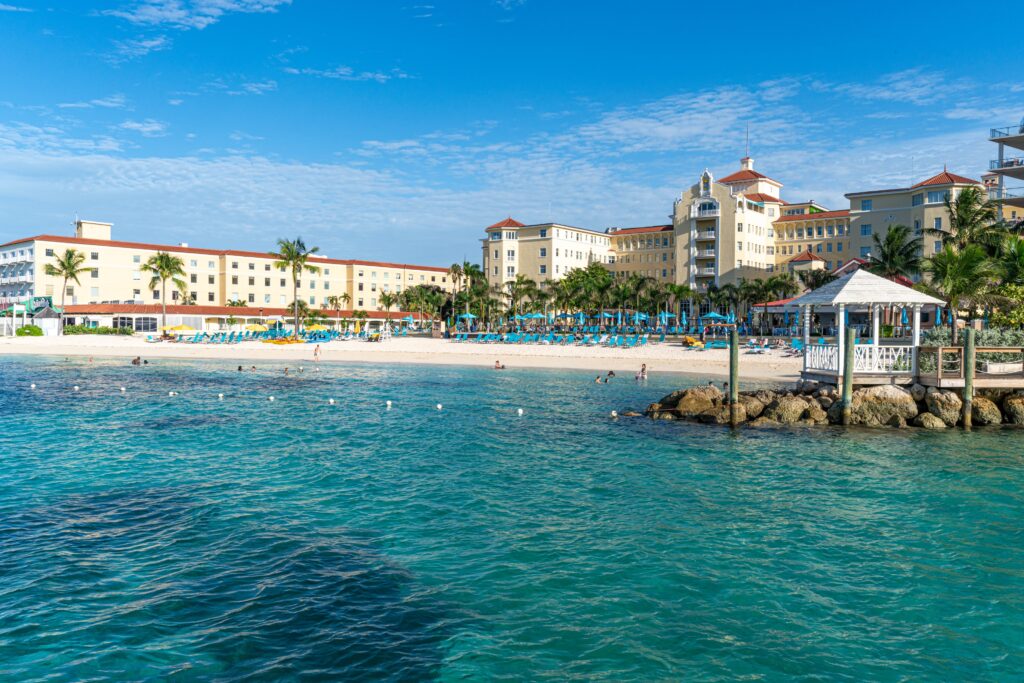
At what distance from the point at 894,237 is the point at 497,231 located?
6454 cm

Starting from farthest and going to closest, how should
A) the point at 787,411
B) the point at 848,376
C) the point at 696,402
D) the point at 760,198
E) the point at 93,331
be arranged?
the point at 760,198
the point at 93,331
the point at 696,402
the point at 787,411
the point at 848,376

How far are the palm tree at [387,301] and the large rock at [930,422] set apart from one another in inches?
3396

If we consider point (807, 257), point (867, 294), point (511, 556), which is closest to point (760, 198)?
point (807, 257)

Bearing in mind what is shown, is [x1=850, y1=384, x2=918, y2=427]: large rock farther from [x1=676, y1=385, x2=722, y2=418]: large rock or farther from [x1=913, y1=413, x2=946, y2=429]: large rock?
[x1=676, y1=385, x2=722, y2=418]: large rock

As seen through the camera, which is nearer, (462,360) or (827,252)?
(462,360)

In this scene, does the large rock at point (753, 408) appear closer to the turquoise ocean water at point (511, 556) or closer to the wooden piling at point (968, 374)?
the turquoise ocean water at point (511, 556)

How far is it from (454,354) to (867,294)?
39.6 meters

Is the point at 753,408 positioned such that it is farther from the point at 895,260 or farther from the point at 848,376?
the point at 895,260

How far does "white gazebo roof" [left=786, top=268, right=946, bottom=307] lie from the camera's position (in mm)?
23828

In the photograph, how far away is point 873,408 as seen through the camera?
23.9m

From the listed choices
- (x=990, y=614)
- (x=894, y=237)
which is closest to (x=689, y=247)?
(x=894, y=237)

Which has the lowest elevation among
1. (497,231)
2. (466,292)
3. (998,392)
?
(998,392)

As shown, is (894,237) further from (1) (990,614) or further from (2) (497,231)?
(2) (497,231)

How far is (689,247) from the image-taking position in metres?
91.0
